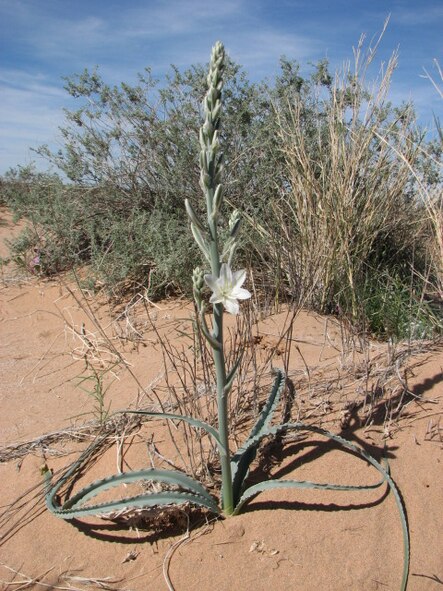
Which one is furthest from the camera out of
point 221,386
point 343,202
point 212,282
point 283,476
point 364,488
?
point 343,202

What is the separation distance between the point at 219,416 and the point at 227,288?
0.44m

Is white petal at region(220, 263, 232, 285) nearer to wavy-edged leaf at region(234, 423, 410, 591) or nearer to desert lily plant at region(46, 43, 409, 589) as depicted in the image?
desert lily plant at region(46, 43, 409, 589)

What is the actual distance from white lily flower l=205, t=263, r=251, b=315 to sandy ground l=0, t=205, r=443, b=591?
86cm

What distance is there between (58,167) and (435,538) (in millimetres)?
5135

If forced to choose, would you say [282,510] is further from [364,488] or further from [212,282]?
[212,282]

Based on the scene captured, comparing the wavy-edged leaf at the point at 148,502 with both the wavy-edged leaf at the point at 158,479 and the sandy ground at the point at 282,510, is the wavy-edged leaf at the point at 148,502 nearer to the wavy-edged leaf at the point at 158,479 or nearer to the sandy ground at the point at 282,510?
the wavy-edged leaf at the point at 158,479

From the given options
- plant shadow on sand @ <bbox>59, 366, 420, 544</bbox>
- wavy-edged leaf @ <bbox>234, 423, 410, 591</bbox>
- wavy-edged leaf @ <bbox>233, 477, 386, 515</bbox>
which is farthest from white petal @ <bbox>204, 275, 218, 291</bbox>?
plant shadow on sand @ <bbox>59, 366, 420, 544</bbox>

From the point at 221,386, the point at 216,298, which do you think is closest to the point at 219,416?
the point at 221,386

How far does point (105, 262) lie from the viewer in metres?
4.86

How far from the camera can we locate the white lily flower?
1546 mm

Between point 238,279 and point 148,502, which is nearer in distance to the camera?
point 238,279

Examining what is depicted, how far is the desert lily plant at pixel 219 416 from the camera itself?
1.51m

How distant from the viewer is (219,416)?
5.68 ft

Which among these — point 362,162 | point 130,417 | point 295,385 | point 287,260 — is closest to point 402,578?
point 295,385
